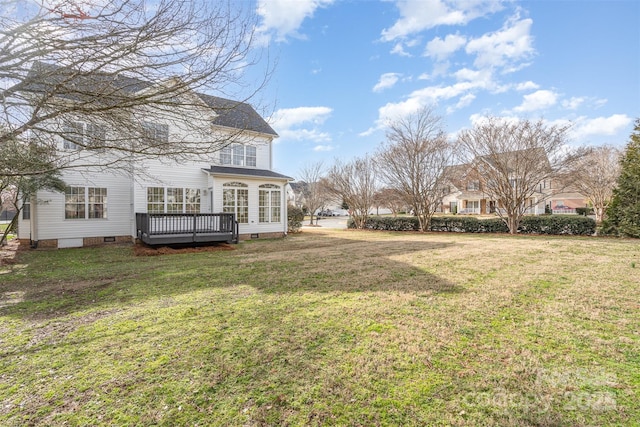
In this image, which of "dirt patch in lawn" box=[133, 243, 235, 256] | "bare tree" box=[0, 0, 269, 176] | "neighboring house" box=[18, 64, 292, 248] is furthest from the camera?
"neighboring house" box=[18, 64, 292, 248]

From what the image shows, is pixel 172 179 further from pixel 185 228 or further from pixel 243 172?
pixel 243 172

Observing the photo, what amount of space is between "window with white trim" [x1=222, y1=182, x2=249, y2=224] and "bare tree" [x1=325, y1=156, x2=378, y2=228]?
34.7 feet

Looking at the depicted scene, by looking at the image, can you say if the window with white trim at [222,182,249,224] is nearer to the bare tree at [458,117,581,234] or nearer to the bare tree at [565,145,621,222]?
the bare tree at [458,117,581,234]

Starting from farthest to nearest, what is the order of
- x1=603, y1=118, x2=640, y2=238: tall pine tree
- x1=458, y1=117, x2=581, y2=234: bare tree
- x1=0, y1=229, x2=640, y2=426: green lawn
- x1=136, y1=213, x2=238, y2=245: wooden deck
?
x1=458, y1=117, x2=581, y2=234: bare tree, x1=603, y1=118, x2=640, y2=238: tall pine tree, x1=136, y1=213, x2=238, y2=245: wooden deck, x1=0, y1=229, x2=640, y2=426: green lawn

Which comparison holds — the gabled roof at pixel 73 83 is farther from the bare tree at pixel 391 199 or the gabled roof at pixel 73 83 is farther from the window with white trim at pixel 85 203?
the bare tree at pixel 391 199

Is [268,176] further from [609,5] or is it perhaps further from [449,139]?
[609,5]

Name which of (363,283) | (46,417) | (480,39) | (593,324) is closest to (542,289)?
(593,324)

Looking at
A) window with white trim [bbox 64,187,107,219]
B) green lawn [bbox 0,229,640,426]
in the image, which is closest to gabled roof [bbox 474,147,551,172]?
green lawn [bbox 0,229,640,426]

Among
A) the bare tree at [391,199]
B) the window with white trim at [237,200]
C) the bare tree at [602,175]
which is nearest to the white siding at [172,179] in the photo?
the window with white trim at [237,200]

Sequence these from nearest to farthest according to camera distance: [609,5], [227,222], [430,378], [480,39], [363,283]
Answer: [430,378], [363,283], [609,5], [480,39], [227,222]

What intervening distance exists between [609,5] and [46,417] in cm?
1515

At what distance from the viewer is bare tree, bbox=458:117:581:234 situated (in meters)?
14.1

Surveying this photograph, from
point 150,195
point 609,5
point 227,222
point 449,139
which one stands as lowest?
point 227,222

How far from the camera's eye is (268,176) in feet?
48.1
